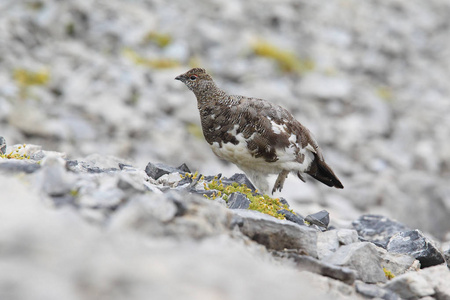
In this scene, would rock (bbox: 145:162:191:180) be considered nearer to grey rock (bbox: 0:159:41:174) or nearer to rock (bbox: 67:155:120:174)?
rock (bbox: 67:155:120:174)

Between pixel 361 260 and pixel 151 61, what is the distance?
12.3 metres

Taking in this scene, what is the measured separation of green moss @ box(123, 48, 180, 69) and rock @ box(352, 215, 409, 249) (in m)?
9.01

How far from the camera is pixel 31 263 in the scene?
3.32 m

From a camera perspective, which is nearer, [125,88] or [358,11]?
[125,88]

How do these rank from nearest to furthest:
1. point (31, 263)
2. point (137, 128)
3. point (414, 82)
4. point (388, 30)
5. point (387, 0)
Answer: point (31, 263) < point (137, 128) < point (414, 82) < point (388, 30) < point (387, 0)

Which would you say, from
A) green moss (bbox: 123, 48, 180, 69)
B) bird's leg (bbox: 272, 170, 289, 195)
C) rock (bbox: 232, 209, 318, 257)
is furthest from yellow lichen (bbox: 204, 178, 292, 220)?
green moss (bbox: 123, 48, 180, 69)

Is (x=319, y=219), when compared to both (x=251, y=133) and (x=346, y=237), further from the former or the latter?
(x=251, y=133)

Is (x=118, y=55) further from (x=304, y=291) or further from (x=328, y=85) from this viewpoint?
(x=304, y=291)

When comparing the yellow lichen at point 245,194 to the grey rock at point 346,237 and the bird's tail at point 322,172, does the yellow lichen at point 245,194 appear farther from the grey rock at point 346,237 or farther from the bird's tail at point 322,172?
the bird's tail at point 322,172

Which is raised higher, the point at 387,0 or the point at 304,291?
the point at 387,0

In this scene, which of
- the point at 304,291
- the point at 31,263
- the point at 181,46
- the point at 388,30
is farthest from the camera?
the point at 388,30

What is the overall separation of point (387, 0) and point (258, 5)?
6326 mm

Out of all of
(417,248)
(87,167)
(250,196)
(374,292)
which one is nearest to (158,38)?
(87,167)

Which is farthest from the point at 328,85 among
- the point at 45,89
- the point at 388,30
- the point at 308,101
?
the point at 45,89
